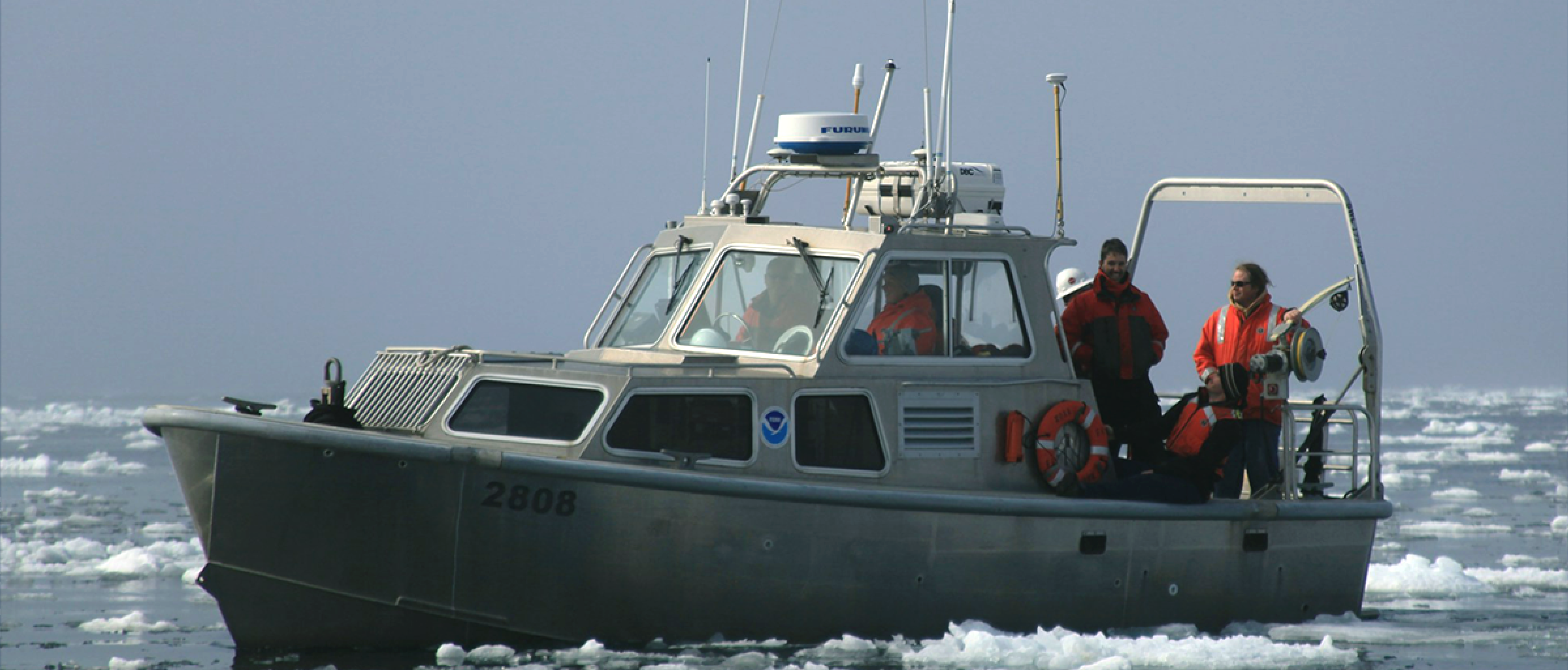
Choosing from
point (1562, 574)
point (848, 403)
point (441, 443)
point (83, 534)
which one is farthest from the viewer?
point (83, 534)

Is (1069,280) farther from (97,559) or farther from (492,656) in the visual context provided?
(97,559)

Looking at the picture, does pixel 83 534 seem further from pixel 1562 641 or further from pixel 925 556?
pixel 1562 641

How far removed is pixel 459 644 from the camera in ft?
26.5

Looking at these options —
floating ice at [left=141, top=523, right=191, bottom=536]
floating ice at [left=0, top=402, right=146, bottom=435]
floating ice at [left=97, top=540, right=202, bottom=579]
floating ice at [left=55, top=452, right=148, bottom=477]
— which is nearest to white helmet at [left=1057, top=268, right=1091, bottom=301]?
floating ice at [left=97, top=540, right=202, bottom=579]

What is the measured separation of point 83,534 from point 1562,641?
11.9m

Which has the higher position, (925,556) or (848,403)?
(848,403)

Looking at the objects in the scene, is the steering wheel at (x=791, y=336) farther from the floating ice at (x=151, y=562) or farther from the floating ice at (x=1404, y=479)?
the floating ice at (x=1404, y=479)

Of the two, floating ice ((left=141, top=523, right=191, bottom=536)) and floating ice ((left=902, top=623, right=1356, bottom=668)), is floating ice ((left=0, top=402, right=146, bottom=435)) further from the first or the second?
floating ice ((left=902, top=623, right=1356, bottom=668))

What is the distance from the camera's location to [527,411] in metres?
8.13

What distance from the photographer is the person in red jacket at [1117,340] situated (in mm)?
9609

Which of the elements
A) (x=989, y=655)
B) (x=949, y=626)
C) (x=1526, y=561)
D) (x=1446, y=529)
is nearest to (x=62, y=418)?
(x=1446, y=529)

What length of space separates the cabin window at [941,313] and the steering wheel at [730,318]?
72 centimetres

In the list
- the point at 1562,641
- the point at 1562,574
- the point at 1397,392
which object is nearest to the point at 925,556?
the point at 1562,641

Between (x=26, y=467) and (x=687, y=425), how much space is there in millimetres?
20917
